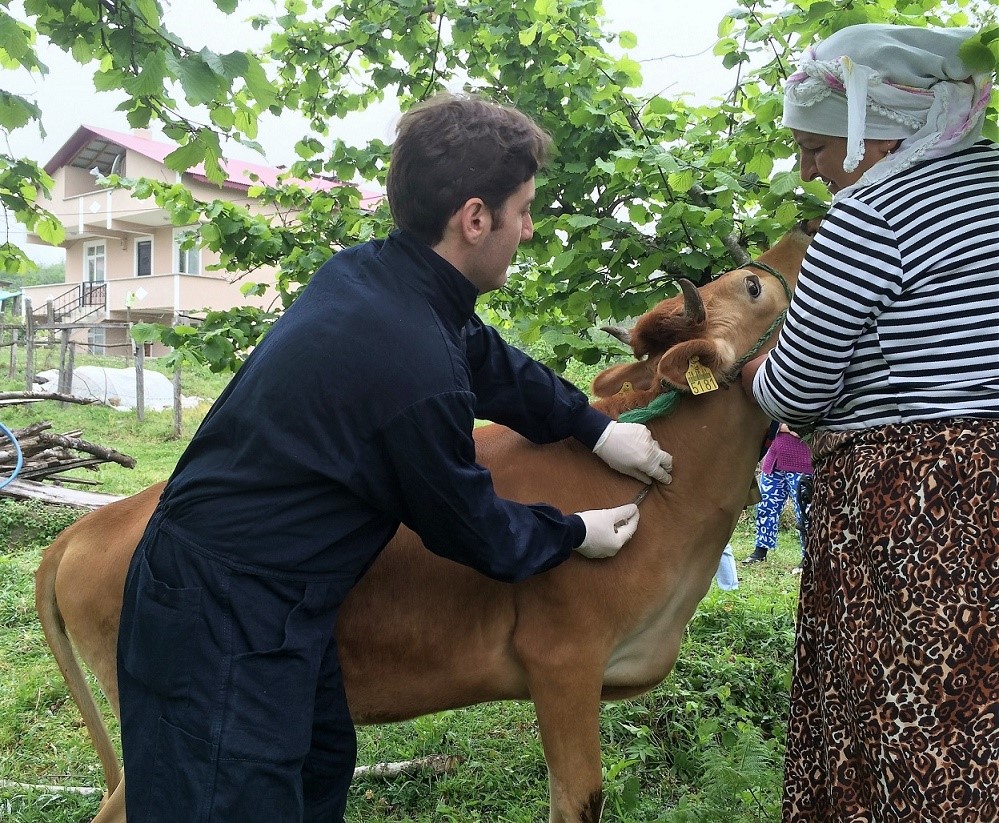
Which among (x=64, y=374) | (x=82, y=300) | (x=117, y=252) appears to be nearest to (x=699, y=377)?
(x=64, y=374)

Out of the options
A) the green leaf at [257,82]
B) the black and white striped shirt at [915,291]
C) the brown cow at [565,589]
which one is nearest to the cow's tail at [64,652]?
the brown cow at [565,589]

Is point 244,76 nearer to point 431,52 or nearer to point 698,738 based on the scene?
point 431,52

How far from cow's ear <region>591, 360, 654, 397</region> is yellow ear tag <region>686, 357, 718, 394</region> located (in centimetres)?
33

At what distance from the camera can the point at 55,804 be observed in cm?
370

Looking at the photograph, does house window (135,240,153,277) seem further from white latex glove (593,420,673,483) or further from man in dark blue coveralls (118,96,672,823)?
man in dark blue coveralls (118,96,672,823)

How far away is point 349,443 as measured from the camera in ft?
6.32

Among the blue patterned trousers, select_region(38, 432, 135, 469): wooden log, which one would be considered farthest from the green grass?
select_region(38, 432, 135, 469): wooden log

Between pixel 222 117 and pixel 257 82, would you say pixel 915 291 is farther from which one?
pixel 222 117

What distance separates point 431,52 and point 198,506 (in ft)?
13.5

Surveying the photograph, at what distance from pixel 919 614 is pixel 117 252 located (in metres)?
33.4

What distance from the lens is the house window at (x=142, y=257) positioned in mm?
30531

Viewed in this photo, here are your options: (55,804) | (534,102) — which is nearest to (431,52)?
(534,102)

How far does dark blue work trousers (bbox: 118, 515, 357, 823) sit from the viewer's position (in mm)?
1841

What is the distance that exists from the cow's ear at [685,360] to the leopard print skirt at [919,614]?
679 millimetres
